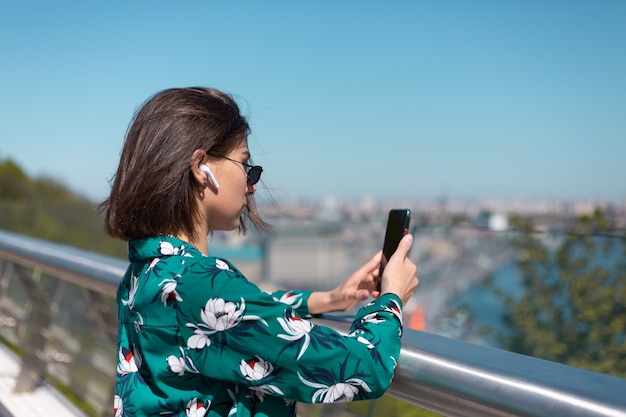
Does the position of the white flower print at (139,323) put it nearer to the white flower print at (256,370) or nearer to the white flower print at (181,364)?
the white flower print at (181,364)

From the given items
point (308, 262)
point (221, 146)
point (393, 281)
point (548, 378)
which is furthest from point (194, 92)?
point (308, 262)

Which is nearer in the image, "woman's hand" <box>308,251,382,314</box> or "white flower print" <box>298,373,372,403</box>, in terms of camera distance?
"white flower print" <box>298,373,372,403</box>

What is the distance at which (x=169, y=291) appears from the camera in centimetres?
134

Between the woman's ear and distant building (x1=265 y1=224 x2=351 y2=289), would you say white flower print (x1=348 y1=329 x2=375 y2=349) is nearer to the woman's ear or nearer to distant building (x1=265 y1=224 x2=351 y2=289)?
the woman's ear

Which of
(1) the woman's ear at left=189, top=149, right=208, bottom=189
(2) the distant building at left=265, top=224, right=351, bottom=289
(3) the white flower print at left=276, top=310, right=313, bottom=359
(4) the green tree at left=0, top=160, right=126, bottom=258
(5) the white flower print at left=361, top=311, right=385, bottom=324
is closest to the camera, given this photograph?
(3) the white flower print at left=276, top=310, right=313, bottom=359

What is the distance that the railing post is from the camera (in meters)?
3.45

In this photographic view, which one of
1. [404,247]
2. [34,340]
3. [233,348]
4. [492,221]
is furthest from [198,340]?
[492,221]

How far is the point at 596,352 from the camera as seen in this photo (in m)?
4.82

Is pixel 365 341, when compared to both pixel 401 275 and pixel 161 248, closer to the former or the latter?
pixel 401 275

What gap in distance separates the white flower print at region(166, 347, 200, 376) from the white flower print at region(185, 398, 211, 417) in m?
0.06

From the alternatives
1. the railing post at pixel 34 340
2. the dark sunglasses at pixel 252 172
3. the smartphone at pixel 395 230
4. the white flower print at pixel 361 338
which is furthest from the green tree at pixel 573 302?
the white flower print at pixel 361 338

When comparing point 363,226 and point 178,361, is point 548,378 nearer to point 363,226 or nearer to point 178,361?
point 178,361

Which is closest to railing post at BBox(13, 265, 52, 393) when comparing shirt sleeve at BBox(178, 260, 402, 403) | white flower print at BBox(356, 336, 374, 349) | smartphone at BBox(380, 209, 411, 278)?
smartphone at BBox(380, 209, 411, 278)

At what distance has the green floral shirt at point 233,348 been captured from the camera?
1.28 m
